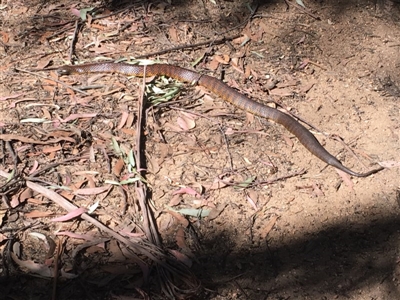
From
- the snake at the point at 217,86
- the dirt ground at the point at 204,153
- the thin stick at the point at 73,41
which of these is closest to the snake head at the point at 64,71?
the snake at the point at 217,86

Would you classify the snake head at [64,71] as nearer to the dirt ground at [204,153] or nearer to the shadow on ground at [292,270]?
the dirt ground at [204,153]

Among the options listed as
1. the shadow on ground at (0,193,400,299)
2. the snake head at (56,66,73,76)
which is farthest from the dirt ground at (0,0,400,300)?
the snake head at (56,66,73,76)

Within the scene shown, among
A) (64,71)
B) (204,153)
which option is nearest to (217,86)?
(204,153)

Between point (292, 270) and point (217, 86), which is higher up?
point (217, 86)

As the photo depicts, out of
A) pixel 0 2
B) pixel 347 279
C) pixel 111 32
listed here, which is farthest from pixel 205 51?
pixel 347 279

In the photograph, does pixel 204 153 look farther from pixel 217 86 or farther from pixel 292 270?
pixel 292 270

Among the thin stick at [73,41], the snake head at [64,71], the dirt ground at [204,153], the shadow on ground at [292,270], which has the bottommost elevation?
the shadow on ground at [292,270]
